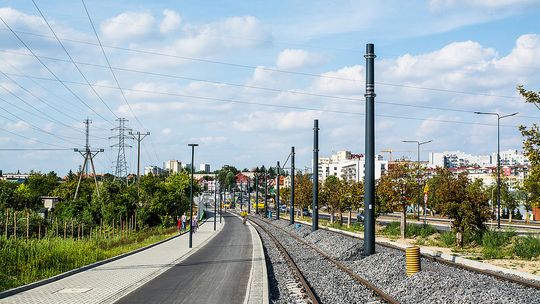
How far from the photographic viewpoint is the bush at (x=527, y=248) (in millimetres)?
24367

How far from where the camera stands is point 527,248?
24672mm

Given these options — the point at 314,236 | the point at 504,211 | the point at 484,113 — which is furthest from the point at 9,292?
the point at 504,211

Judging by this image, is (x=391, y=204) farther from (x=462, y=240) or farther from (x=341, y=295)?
(x=341, y=295)

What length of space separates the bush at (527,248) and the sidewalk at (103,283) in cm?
1517

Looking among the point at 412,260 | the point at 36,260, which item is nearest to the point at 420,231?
the point at 412,260

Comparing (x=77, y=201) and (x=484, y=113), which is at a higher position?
(x=484, y=113)

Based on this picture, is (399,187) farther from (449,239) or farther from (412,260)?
(412,260)

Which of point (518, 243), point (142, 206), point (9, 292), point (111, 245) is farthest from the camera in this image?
point (142, 206)

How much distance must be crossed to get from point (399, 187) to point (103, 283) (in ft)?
87.7

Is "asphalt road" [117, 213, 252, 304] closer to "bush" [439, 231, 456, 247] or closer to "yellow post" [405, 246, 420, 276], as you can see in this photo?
"yellow post" [405, 246, 420, 276]

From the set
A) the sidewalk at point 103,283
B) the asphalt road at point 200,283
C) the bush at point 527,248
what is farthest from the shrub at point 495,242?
the sidewalk at point 103,283

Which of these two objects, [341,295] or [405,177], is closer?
[341,295]

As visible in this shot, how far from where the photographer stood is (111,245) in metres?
34.5

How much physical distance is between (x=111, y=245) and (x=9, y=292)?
66.2ft
